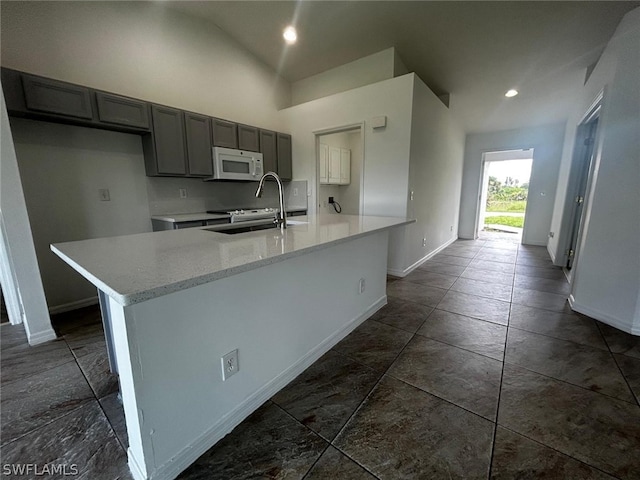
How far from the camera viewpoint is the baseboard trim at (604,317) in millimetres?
2135

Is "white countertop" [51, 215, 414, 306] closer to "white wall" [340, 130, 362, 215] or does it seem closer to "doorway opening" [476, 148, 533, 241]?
"white wall" [340, 130, 362, 215]

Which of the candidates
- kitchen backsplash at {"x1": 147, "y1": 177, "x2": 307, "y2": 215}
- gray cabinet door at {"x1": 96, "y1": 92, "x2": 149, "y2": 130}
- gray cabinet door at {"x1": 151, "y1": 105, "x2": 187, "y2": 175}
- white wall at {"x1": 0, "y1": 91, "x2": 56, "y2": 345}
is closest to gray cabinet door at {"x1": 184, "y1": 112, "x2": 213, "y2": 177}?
gray cabinet door at {"x1": 151, "y1": 105, "x2": 187, "y2": 175}

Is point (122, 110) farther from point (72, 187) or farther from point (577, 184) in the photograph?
point (577, 184)

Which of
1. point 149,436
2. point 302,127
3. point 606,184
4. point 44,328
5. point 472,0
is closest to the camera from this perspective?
point 149,436

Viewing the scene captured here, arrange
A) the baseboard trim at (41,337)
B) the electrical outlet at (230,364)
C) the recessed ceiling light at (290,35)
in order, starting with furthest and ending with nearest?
the recessed ceiling light at (290,35) < the baseboard trim at (41,337) < the electrical outlet at (230,364)

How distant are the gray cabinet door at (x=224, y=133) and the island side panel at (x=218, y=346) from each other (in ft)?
8.20

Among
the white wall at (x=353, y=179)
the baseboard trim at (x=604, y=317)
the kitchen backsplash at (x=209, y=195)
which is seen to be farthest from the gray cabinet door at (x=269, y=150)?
the baseboard trim at (x=604, y=317)

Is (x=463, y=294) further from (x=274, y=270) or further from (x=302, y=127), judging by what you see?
(x=302, y=127)

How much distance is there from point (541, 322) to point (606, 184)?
1330mm

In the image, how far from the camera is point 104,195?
2.74m

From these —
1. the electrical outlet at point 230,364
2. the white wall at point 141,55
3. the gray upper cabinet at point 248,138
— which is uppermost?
the white wall at point 141,55

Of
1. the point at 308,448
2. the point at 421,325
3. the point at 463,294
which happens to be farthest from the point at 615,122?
the point at 308,448

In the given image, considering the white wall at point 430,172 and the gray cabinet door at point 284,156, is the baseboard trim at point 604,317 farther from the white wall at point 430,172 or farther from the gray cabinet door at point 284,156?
the gray cabinet door at point 284,156

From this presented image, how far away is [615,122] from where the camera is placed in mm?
2174
